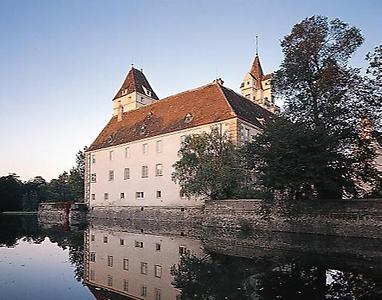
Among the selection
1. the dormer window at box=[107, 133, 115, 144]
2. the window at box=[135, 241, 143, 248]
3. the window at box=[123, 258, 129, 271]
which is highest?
the dormer window at box=[107, 133, 115, 144]

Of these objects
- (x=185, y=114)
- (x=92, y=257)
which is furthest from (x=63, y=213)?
(x=92, y=257)

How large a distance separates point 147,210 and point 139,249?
722 inches

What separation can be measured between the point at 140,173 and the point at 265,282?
2891 centimetres

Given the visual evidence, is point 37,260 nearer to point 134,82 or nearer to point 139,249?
point 139,249

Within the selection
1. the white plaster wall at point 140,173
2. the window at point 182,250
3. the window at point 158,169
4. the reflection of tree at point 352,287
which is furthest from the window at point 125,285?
the window at point 158,169

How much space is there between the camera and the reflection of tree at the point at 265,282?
8.48m

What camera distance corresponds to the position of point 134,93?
50875 millimetres

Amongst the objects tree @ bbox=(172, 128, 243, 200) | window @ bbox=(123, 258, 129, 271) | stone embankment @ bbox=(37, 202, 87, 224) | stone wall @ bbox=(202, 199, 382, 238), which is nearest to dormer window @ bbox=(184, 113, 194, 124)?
tree @ bbox=(172, 128, 243, 200)

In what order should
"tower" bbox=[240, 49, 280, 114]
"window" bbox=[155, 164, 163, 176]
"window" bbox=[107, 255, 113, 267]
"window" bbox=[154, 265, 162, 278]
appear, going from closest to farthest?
"window" bbox=[154, 265, 162, 278] → "window" bbox=[107, 255, 113, 267] → "window" bbox=[155, 164, 163, 176] → "tower" bbox=[240, 49, 280, 114]

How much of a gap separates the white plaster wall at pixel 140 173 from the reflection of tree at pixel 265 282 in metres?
18.8

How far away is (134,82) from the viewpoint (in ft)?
171

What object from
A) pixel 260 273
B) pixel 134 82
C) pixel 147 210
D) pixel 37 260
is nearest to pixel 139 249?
pixel 37 260

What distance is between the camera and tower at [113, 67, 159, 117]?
5100cm

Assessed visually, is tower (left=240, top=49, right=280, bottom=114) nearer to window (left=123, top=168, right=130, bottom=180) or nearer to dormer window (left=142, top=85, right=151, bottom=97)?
dormer window (left=142, top=85, right=151, bottom=97)
